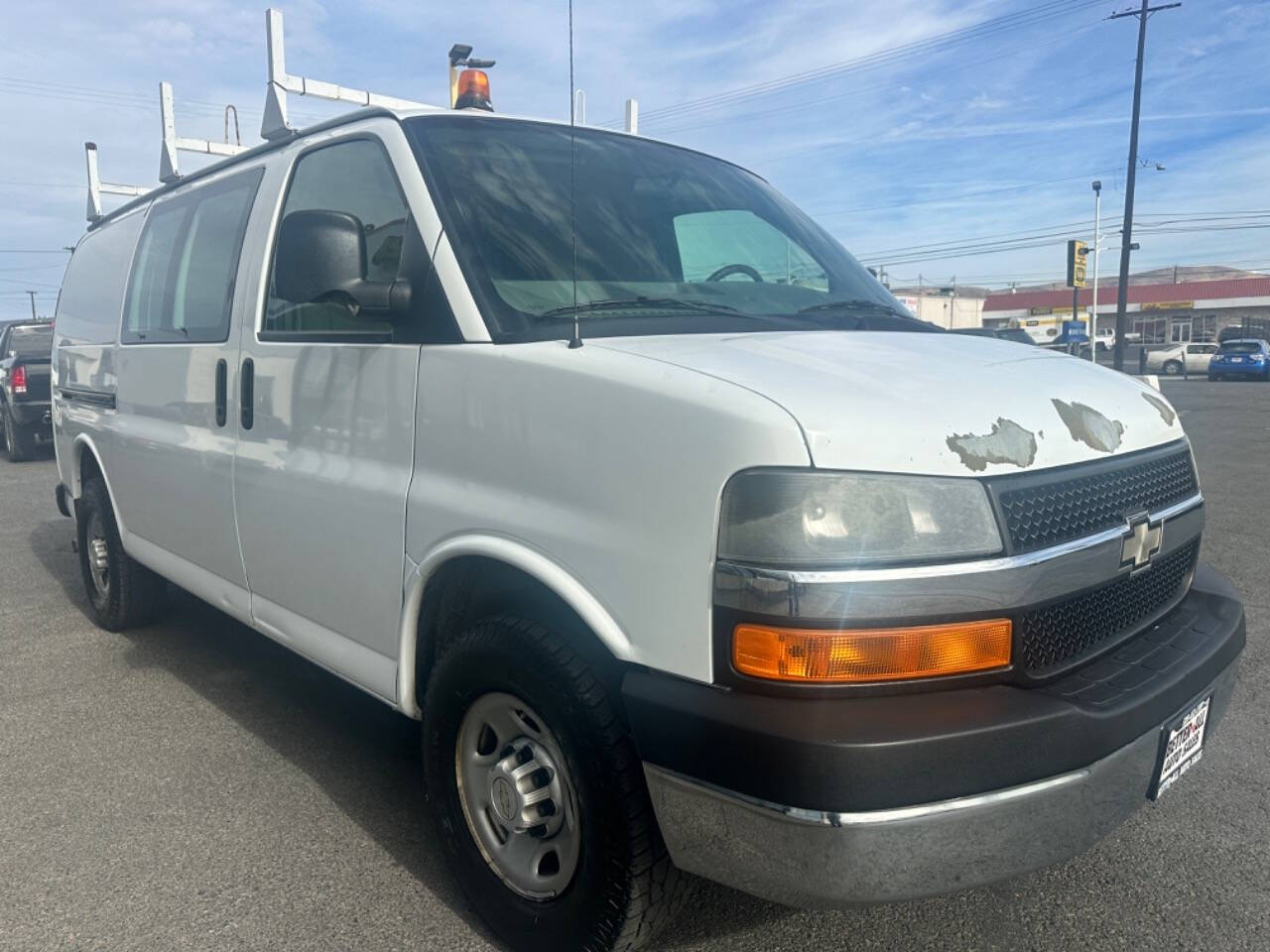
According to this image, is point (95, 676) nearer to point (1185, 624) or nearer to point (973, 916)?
point (973, 916)

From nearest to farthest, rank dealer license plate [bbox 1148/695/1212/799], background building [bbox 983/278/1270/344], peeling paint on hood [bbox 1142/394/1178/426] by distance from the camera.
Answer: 1. dealer license plate [bbox 1148/695/1212/799]
2. peeling paint on hood [bbox 1142/394/1178/426]
3. background building [bbox 983/278/1270/344]

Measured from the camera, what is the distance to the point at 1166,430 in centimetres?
260

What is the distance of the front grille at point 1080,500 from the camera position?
77.5 inches

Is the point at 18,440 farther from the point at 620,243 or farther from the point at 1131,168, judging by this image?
the point at 1131,168

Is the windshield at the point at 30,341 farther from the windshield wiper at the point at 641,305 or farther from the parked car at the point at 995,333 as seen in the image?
the windshield wiper at the point at 641,305

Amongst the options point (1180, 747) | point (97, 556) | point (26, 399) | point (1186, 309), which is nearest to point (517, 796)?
point (1180, 747)

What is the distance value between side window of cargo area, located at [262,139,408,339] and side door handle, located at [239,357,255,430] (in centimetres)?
15

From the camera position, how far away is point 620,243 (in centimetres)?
287

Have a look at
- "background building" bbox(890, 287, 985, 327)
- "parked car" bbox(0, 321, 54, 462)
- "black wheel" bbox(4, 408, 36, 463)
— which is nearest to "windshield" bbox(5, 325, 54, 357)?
"parked car" bbox(0, 321, 54, 462)

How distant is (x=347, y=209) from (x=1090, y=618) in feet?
7.50

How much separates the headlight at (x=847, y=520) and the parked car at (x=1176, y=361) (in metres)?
43.6

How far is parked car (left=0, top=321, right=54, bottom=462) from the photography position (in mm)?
13445

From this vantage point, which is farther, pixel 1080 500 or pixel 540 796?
pixel 540 796

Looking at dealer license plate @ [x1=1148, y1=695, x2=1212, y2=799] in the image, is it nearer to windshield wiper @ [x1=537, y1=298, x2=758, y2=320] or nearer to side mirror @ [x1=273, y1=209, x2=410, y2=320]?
windshield wiper @ [x1=537, y1=298, x2=758, y2=320]
